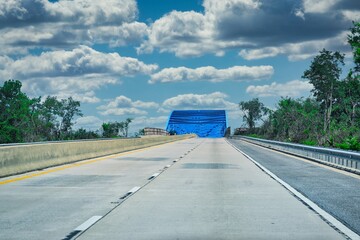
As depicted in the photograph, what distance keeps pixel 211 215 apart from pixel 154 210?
118 centimetres

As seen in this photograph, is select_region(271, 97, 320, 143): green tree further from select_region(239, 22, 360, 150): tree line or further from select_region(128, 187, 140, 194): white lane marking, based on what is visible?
select_region(128, 187, 140, 194): white lane marking

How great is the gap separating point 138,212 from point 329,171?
12.4 m

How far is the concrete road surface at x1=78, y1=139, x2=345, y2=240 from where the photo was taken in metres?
8.51

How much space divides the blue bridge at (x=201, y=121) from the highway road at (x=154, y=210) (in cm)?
13085

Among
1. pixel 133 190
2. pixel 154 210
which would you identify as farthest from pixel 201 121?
pixel 154 210

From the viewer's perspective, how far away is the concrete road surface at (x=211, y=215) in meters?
8.51

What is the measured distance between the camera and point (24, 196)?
13031 mm

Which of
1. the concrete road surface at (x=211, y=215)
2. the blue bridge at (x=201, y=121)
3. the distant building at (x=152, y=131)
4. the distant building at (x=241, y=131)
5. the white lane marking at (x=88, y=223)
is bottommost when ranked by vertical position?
the white lane marking at (x=88, y=223)

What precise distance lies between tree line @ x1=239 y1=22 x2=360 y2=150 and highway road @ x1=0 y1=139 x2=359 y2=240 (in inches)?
765

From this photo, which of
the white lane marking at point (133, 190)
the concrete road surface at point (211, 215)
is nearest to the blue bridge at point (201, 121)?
the concrete road surface at point (211, 215)

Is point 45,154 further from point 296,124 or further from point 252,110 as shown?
point 252,110

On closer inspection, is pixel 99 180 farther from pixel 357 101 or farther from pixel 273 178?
pixel 357 101

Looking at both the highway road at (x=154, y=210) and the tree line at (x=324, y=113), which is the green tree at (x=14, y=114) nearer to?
the tree line at (x=324, y=113)

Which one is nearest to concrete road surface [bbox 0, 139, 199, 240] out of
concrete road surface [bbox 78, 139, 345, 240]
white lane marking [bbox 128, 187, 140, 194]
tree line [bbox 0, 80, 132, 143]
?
white lane marking [bbox 128, 187, 140, 194]
